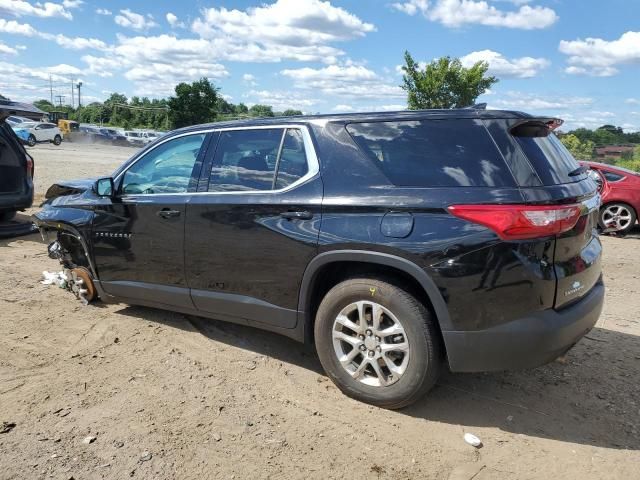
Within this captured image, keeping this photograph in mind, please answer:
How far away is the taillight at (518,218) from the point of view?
2.91m

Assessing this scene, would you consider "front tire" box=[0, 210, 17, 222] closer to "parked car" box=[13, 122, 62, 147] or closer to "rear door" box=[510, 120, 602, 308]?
"rear door" box=[510, 120, 602, 308]

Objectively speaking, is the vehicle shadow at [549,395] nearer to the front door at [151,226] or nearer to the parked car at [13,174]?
the front door at [151,226]

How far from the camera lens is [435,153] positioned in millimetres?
3213

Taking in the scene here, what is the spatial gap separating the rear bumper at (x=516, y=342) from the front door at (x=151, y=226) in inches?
86.3

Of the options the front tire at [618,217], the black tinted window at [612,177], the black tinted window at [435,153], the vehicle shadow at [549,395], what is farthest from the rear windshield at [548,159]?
the black tinted window at [612,177]

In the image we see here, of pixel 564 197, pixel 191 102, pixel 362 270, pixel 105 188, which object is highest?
pixel 191 102

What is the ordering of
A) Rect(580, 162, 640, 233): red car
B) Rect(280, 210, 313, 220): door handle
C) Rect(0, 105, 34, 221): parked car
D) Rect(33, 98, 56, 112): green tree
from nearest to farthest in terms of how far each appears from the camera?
1. Rect(280, 210, 313, 220): door handle
2. Rect(0, 105, 34, 221): parked car
3. Rect(580, 162, 640, 233): red car
4. Rect(33, 98, 56, 112): green tree

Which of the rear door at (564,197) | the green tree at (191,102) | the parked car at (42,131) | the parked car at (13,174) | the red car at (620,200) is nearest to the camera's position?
the rear door at (564,197)

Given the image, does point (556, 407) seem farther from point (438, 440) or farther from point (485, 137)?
point (485, 137)

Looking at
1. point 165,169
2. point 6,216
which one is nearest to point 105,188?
point 165,169

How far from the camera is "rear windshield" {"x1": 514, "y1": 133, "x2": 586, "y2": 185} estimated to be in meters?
3.08

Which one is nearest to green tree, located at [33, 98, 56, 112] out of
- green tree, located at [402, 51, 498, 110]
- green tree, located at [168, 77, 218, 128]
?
green tree, located at [168, 77, 218, 128]

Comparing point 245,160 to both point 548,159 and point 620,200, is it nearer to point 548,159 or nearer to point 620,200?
point 548,159

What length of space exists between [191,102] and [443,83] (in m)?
32.5
